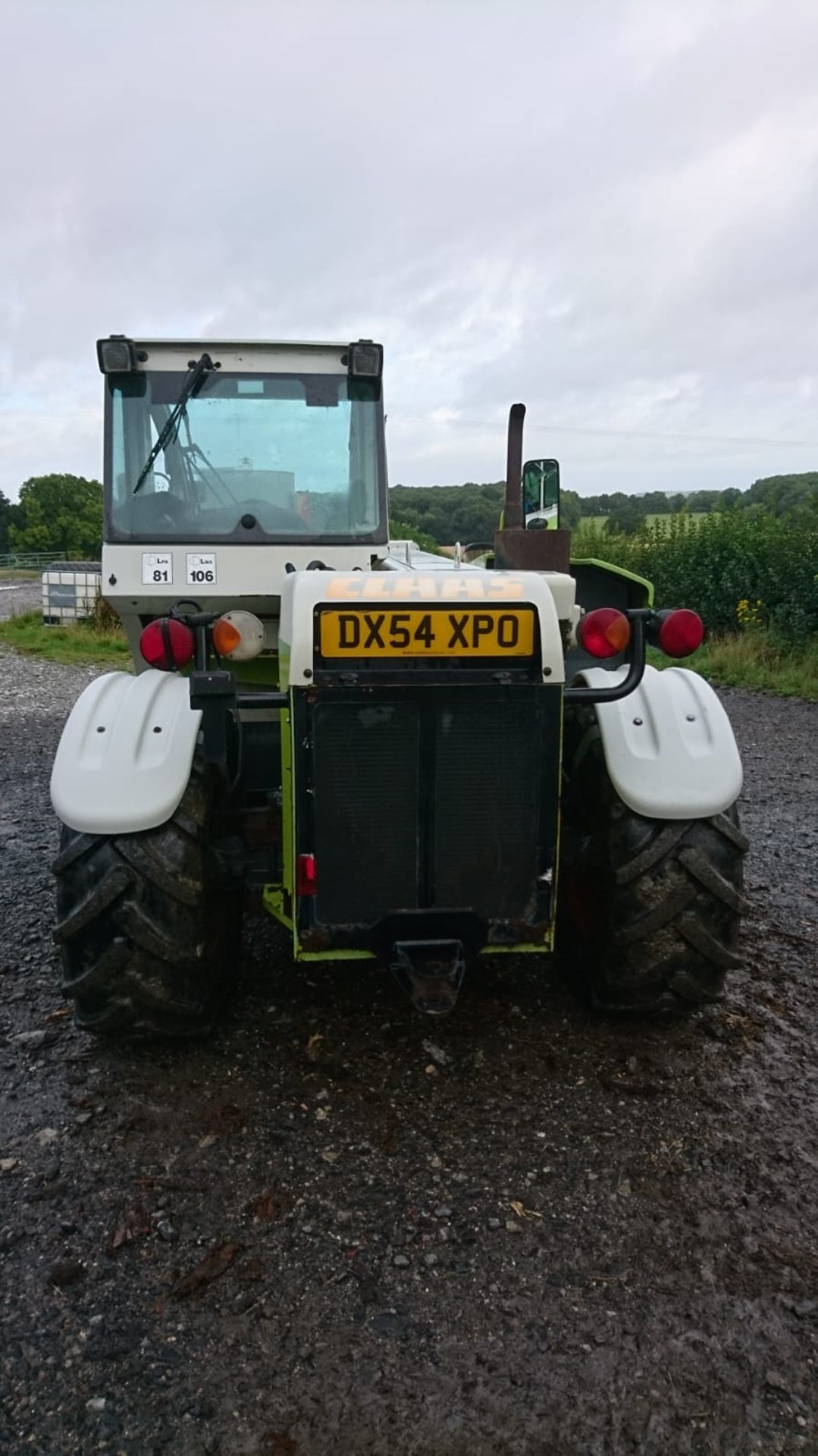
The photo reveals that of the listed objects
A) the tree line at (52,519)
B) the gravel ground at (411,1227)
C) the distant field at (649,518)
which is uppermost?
the tree line at (52,519)

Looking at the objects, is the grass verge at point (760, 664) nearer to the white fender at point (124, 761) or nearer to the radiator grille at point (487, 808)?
the radiator grille at point (487, 808)

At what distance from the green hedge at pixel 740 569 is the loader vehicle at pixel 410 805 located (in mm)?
10244

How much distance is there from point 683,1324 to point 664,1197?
17.0 inches

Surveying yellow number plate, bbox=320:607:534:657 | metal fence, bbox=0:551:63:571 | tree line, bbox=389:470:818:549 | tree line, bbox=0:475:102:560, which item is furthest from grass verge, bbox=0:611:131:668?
tree line, bbox=0:475:102:560

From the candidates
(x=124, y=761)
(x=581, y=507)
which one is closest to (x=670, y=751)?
(x=124, y=761)

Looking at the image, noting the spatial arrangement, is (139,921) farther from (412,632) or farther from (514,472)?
Result: (514,472)

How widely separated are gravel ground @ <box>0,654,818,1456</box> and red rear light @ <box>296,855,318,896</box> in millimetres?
637

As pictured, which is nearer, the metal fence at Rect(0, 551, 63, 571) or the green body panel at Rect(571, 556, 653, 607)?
the green body panel at Rect(571, 556, 653, 607)

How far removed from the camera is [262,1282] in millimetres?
2348

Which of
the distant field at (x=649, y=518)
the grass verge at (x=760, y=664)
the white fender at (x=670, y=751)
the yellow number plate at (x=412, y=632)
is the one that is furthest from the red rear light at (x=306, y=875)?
the distant field at (x=649, y=518)

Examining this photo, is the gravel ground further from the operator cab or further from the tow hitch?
the operator cab

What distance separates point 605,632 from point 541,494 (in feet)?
4.55

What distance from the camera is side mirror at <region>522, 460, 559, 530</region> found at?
4.17 metres

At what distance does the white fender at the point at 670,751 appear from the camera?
3.09m
